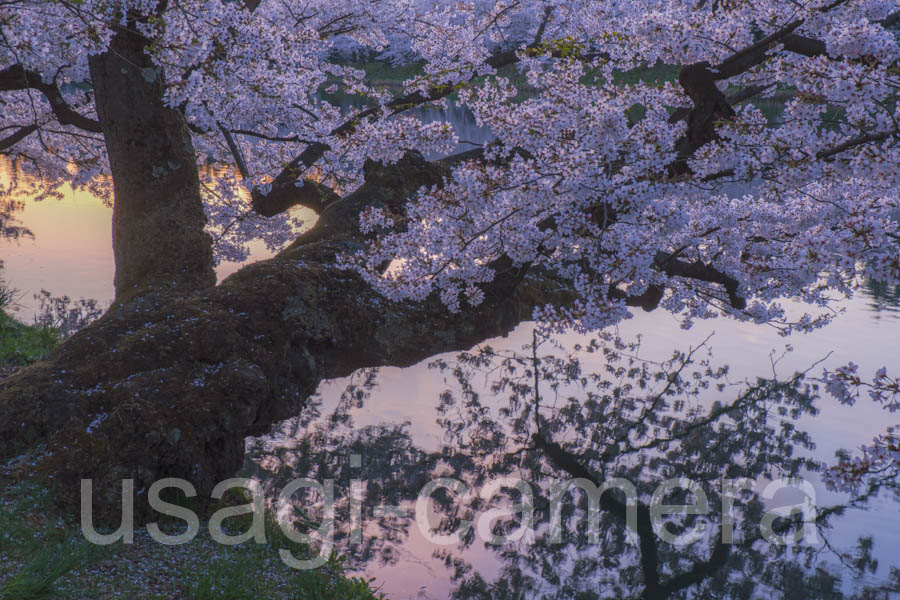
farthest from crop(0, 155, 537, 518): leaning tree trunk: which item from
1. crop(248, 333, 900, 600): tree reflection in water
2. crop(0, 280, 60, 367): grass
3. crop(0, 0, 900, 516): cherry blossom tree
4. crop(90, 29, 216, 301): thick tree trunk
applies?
crop(0, 280, 60, 367): grass

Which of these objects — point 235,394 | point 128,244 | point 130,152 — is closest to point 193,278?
point 128,244

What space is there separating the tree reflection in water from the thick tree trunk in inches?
101

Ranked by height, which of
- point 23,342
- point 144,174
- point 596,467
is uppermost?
point 144,174

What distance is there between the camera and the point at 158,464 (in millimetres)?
4871

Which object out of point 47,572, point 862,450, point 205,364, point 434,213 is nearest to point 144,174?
point 205,364

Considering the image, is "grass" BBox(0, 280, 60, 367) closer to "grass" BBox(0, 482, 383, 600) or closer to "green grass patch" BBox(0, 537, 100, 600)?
"grass" BBox(0, 482, 383, 600)

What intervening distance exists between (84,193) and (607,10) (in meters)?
21.3

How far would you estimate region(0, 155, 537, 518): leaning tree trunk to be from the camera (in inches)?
189

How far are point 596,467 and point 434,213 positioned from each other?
4.43 meters

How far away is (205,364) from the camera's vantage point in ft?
17.3

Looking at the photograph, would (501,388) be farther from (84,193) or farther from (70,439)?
(84,193)

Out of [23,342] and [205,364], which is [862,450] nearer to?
[205,364]

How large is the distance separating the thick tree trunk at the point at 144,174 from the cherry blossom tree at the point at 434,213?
0.02 metres

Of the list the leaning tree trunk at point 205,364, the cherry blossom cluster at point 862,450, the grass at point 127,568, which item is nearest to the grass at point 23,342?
the leaning tree trunk at point 205,364
